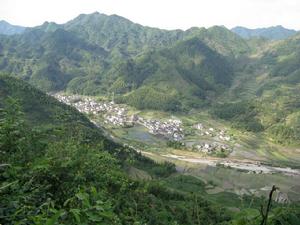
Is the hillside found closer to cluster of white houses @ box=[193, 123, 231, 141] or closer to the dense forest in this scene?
the dense forest

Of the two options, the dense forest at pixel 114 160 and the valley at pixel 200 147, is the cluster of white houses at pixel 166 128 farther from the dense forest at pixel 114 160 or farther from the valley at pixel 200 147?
the dense forest at pixel 114 160

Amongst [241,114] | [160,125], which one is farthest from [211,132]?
[241,114]

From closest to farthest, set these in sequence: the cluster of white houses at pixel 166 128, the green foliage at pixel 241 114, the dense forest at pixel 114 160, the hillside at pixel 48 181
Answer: the hillside at pixel 48 181, the dense forest at pixel 114 160, the cluster of white houses at pixel 166 128, the green foliage at pixel 241 114

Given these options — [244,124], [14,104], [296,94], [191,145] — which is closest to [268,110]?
[244,124]

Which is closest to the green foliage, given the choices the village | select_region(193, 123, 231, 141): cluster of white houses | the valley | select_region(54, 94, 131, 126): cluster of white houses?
the valley

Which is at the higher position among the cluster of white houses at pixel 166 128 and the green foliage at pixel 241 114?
the green foliage at pixel 241 114

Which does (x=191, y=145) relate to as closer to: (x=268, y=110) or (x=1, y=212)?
(x=268, y=110)

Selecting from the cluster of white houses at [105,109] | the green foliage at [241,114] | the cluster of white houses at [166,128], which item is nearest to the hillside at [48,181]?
the cluster of white houses at [166,128]
